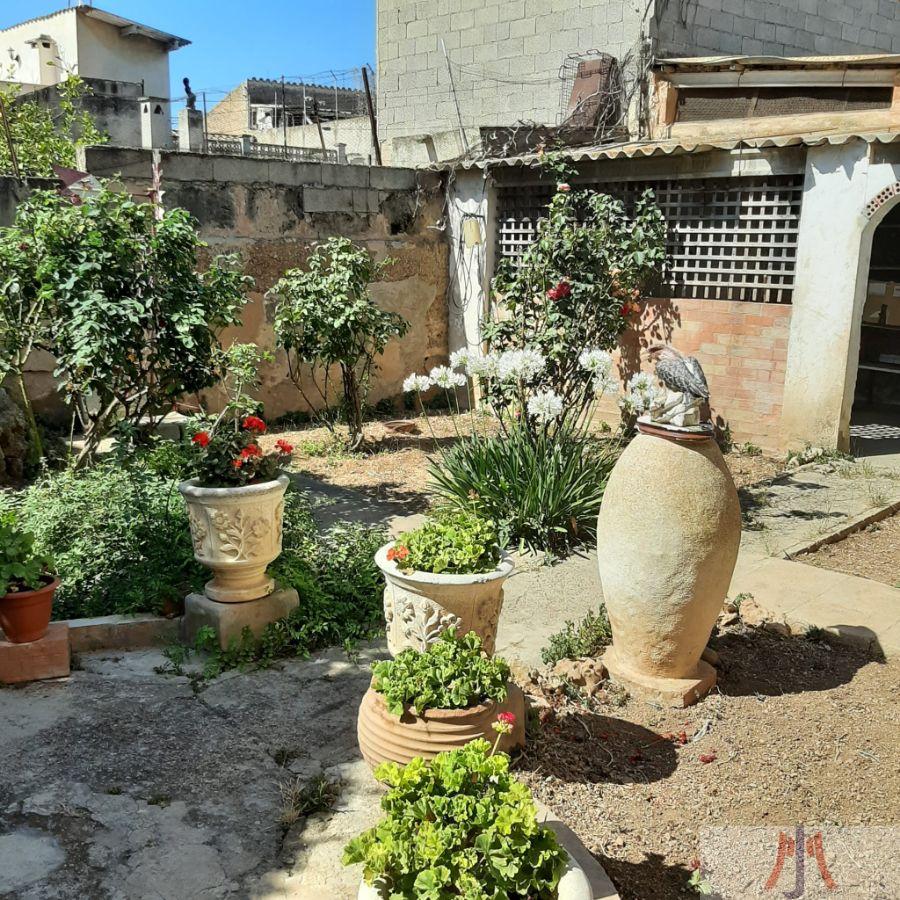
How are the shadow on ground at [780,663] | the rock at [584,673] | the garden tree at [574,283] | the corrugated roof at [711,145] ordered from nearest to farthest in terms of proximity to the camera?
1. the rock at [584,673]
2. the shadow on ground at [780,663]
3. the garden tree at [574,283]
4. the corrugated roof at [711,145]

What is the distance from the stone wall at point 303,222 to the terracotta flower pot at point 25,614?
4671 mm

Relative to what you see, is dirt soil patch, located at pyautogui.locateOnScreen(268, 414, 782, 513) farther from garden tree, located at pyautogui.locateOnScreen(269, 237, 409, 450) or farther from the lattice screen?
the lattice screen

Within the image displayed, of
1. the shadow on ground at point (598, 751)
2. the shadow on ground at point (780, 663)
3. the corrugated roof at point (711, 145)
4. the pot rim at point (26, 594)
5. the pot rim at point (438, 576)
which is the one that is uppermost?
the corrugated roof at point (711, 145)

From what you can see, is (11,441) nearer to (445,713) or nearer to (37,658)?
(37,658)

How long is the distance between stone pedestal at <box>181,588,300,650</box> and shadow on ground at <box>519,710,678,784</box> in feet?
5.38

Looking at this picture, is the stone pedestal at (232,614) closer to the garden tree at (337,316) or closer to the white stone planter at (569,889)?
the white stone planter at (569,889)

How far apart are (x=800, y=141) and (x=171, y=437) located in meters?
6.18

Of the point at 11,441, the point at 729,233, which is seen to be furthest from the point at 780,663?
the point at 11,441

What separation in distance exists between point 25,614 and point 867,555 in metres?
5.11

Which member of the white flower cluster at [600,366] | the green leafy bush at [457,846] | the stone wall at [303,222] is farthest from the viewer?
the stone wall at [303,222]

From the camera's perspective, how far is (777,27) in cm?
1164

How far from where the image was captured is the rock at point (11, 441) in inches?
268

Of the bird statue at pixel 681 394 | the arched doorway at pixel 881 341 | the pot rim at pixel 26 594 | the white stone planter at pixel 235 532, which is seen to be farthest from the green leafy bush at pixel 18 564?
the arched doorway at pixel 881 341

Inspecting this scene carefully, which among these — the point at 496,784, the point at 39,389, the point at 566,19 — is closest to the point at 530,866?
the point at 496,784
